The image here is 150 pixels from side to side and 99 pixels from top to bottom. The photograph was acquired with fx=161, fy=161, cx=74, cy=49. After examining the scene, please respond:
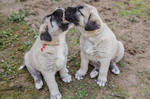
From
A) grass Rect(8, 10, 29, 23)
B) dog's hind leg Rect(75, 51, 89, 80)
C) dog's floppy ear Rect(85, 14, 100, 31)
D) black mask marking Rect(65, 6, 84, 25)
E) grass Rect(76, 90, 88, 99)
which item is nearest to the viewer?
dog's floppy ear Rect(85, 14, 100, 31)

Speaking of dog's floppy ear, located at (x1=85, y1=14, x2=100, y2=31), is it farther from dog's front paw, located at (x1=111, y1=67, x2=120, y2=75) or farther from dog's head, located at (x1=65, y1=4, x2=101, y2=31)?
dog's front paw, located at (x1=111, y1=67, x2=120, y2=75)

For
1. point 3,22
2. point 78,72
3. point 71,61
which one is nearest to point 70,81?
point 78,72

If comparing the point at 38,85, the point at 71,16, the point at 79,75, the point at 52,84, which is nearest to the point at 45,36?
the point at 71,16

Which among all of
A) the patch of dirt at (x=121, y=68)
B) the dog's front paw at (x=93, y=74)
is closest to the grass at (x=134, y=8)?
the patch of dirt at (x=121, y=68)

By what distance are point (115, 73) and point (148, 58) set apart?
1.33 meters

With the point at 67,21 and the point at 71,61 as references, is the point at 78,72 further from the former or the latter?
the point at 67,21

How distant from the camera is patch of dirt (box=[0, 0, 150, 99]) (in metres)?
4.22

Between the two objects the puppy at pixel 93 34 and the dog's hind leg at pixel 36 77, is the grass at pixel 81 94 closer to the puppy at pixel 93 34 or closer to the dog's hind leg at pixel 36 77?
the puppy at pixel 93 34

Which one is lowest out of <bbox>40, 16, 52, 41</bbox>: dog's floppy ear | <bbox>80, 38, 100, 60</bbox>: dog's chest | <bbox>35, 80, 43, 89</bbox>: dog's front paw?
<bbox>35, 80, 43, 89</bbox>: dog's front paw

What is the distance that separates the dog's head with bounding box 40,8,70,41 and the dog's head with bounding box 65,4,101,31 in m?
0.28

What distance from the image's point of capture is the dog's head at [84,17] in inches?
139

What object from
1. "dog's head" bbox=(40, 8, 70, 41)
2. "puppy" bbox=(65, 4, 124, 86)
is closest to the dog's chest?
"puppy" bbox=(65, 4, 124, 86)

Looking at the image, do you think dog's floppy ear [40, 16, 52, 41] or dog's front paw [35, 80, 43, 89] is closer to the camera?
dog's floppy ear [40, 16, 52, 41]

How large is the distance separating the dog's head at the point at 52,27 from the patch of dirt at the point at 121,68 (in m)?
1.68
